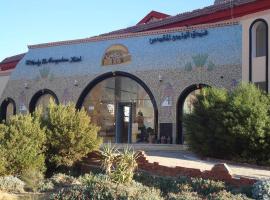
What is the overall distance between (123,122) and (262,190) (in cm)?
2162

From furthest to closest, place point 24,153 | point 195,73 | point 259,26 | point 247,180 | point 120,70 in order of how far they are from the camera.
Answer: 1. point 120,70
2. point 195,73
3. point 259,26
4. point 24,153
5. point 247,180

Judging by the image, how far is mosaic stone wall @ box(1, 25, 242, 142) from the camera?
27.1 metres

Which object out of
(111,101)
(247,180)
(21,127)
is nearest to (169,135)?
(111,101)

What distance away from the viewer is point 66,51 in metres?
34.4

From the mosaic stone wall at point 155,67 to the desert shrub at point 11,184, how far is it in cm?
1463

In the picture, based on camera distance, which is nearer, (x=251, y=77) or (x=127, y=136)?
(x=251, y=77)

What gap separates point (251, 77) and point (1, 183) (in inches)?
571

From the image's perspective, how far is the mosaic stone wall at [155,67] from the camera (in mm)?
27141

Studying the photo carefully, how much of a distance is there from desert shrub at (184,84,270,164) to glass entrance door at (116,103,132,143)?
38.0 feet

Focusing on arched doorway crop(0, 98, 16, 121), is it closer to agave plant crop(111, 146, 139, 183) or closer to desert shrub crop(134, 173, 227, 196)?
agave plant crop(111, 146, 139, 183)

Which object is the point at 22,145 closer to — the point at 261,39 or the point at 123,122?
the point at 261,39

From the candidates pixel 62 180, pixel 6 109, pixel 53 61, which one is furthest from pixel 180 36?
pixel 6 109

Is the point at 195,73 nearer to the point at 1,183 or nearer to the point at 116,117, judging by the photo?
the point at 116,117

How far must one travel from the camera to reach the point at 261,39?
80.6ft
